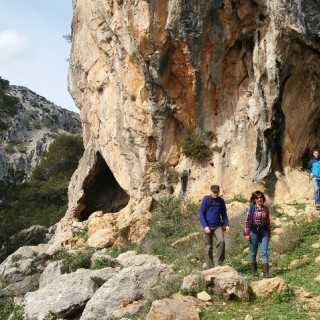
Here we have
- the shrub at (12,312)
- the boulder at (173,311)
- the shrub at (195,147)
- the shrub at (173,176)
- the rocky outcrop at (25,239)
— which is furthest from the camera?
the rocky outcrop at (25,239)

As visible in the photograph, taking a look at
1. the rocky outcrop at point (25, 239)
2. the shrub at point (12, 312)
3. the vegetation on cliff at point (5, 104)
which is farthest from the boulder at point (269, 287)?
the vegetation on cliff at point (5, 104)

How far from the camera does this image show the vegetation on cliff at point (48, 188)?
23.8 metres

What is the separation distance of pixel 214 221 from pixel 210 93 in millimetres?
6815

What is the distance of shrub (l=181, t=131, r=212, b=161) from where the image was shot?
1375 centimetres

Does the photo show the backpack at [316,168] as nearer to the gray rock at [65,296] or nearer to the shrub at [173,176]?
the gray rock at [65,296]

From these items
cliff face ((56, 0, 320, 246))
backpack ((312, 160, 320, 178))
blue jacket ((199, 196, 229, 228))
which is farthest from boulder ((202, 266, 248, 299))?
cliff face ((56, 0, 320, 246))

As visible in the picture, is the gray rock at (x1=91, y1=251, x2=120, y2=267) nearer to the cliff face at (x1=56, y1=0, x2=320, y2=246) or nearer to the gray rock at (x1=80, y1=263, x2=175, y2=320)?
the gray rock at (x1=80, y1=263, x2=175, y2=320)

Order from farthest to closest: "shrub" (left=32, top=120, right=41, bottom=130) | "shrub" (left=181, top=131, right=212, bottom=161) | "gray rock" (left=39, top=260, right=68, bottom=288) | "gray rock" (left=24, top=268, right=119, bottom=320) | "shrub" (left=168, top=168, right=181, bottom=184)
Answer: "shrub" (left=32, top=120, right=41, bottom=130)
"shrub" (left=168, top=168, right=181, bottom=184)
"shrub" (left=181, top=131, right=212, bottom=161)
"gray rock" (left=39, top=260, right=68, bottom=288)
"gray rock" (left=24, top=268, right=119, bottom=320)

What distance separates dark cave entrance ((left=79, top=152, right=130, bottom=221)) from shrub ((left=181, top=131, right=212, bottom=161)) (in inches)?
300

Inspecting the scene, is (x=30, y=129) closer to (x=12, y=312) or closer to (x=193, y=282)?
(x=12, y=312)

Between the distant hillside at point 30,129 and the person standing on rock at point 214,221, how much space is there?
143ft

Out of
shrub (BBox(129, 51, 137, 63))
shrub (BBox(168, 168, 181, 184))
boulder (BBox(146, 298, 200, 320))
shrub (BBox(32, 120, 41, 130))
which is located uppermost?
shrub (BBox(32, 120, 41, 130))

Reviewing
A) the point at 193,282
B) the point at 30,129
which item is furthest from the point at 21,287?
the point at 30,129

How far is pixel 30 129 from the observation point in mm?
60469
